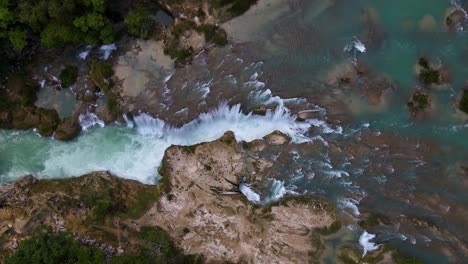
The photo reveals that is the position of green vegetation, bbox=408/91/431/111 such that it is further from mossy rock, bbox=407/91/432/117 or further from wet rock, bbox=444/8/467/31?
wet rock, bbox=444/8/467/31

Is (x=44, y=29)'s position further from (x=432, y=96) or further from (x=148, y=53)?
(x=432, y=96)

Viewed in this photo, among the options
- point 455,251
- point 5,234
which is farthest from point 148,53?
point 455,251

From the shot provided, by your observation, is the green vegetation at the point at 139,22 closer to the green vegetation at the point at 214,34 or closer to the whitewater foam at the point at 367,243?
the green vegetation at the point at 214,34

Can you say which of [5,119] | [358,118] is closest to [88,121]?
[5,119]

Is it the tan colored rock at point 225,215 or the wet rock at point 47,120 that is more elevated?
the wet rock at point 47,120

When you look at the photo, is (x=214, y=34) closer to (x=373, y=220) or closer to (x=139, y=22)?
(x=139, y=22)

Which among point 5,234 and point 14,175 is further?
point 14,175

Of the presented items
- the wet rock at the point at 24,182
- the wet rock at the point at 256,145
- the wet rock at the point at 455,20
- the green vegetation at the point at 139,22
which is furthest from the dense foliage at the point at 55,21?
the wet rock at the point at 455,20
